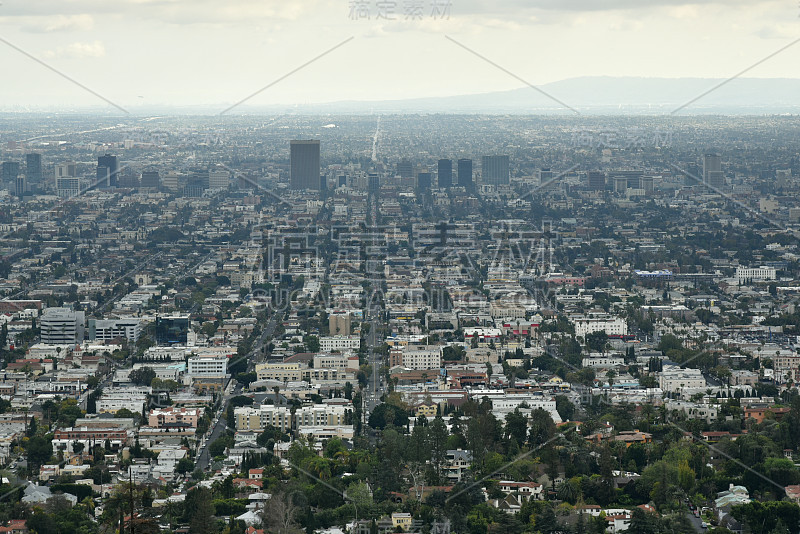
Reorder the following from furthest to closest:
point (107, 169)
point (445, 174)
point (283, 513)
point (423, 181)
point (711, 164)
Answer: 1. point (107, 169)
2. point (711, 164)
3. point (445, 174)
4. point (423, 181)
5. point (283, 513)

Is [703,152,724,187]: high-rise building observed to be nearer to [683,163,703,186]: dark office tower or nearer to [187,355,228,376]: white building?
[683,163,703,186]: dark office tower

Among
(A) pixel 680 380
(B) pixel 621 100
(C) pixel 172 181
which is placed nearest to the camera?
(A) pixel 680 380

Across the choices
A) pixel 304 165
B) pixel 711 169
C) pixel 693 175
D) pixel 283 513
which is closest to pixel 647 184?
pixel 693 175

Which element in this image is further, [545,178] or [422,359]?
[545,178]

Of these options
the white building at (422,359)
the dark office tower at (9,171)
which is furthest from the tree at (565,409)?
the dark office tower at (9,171)

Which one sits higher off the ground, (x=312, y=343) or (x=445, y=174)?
(x=312, y=343)

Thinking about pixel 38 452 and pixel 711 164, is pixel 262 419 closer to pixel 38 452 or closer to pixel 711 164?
pixel 38 452

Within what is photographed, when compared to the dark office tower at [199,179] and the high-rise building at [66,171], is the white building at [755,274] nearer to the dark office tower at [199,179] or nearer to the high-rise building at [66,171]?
the dark office tower at [199,179]
